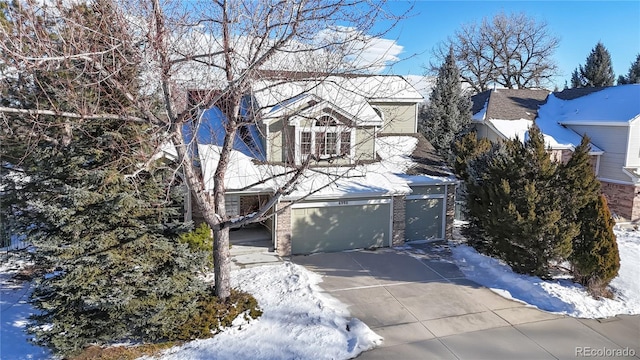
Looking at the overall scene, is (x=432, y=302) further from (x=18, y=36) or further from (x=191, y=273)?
(x=18, y=36)

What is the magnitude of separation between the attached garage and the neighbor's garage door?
1.10m

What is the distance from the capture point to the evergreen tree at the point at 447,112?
2161 centimetres

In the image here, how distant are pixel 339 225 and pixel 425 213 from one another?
349cm

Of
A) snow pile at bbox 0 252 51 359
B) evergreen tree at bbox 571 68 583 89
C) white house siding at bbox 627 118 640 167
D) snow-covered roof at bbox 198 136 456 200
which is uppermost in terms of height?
evergreen tree at bbox 571 68 583 89

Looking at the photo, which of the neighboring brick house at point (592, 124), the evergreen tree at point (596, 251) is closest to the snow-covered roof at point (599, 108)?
the neighboring brick house at point (592, 124)

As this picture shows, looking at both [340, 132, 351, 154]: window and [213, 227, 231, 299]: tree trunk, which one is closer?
[340, 132, 351, 154]: window

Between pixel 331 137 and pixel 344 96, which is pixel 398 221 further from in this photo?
pixel 331 137

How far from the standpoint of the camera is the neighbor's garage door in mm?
13180

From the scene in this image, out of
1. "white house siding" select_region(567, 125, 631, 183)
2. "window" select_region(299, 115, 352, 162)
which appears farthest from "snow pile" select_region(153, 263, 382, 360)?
"white house siding" select_region(567, 125, 631, 183)

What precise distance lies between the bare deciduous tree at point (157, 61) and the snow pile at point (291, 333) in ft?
7.26

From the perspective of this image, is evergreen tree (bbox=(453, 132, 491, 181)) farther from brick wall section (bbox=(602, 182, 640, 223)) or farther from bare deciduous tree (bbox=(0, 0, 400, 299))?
bare deciduous tree (bbox=(0, 0, 400, 299))

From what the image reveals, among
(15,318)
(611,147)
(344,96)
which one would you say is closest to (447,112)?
(611,147)

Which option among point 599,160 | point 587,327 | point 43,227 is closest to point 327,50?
point 43,227

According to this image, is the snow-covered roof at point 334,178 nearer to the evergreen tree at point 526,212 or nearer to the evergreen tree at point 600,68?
the evergreen tree at point 526,212
